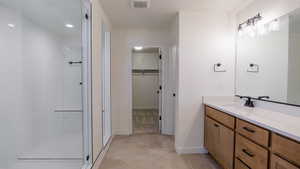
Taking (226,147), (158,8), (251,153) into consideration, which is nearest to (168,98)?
(226,147)

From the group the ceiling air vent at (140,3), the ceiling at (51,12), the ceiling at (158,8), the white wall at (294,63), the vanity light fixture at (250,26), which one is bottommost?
the white wall at (294,63)

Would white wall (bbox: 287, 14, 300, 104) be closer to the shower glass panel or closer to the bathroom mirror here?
the bathroom mirror

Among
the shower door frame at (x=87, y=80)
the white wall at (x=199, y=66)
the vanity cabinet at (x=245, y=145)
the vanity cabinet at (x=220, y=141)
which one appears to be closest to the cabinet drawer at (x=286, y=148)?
the vanity cabinet at (x=245, y=145)

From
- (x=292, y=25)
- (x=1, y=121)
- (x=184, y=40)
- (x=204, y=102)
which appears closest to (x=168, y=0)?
(x=184, y=40)

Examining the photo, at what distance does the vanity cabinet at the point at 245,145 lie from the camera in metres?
1.11

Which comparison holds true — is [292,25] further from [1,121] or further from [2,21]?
[1,121]

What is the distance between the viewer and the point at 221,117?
→ 206 cm

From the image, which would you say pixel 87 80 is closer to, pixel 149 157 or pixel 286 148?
pixel 149 157

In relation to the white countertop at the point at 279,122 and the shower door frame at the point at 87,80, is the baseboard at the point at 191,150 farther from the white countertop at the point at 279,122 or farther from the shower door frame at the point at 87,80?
the shower door frame at the point at 87,80

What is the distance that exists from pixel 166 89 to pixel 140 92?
2.96 meters

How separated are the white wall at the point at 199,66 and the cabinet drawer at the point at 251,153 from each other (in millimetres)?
1005

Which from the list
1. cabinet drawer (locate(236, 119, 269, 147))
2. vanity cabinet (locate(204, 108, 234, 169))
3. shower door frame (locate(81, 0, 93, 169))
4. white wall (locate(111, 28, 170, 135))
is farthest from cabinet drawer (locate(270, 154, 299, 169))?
white wall (locate(111, 28, 170, 135))

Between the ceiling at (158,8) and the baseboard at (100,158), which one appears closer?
the baseboard at (100,158)

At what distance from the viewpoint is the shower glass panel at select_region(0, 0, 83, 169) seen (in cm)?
222
